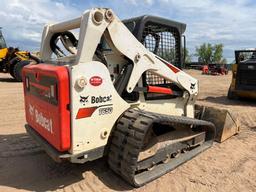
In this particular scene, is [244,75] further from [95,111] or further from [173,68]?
[95,111]

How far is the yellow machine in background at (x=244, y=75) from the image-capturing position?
935 cm

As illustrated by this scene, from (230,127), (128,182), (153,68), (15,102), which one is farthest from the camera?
(15,102)

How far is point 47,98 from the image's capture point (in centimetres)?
354

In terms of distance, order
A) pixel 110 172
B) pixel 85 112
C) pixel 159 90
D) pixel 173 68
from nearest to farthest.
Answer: pixel 85 112
pixel 110 172
pixel 159 90
pixel 173 68

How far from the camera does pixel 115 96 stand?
365 centimetres

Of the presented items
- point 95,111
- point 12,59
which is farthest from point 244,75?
point 12,59

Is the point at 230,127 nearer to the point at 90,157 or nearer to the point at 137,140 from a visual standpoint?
the point at 137,140

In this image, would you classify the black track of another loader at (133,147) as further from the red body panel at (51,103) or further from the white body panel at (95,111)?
the red body panel at (51,103)

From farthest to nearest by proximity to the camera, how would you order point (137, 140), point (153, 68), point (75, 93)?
1. point (153, 68)
2. point (137, 140)
3. point (75, 93)

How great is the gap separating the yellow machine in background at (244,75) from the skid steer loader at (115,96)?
16.9 feet

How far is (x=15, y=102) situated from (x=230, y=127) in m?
6.82

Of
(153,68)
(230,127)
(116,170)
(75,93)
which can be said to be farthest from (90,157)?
(230,127)

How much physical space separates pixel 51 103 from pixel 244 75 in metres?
7.63

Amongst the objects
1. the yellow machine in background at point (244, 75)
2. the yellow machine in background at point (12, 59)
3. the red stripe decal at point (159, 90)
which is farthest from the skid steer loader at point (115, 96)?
the yellow machine in background at point (12, 59)
